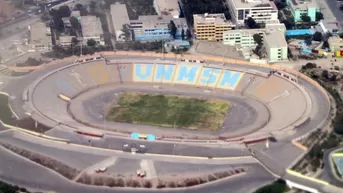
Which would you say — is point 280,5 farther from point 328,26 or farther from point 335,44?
point 335,44

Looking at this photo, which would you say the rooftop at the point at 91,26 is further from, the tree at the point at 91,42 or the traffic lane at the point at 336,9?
the traffic lane at the point at 336,9

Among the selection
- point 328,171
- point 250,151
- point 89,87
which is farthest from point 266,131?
point 89,87

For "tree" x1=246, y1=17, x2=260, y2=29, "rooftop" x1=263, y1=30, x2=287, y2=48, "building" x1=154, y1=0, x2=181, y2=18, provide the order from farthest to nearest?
"building" x1=154, y1=0, x2=181, y2=18, "tree" x1=246, y1=17, x2=260, y2=29, "rooftop" x1=263, y1=30, x2=287, y2=48

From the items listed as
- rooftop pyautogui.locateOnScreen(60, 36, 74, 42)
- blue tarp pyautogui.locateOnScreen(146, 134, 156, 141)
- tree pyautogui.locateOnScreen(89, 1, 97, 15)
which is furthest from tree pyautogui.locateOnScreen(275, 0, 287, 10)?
blue tarp pyautogui.locateOnScreen(146, 134, 156, 141)

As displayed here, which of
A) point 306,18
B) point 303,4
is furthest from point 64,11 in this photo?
point 306,18

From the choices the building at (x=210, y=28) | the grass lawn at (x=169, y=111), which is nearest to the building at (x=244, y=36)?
the building at (x=210, y=28)

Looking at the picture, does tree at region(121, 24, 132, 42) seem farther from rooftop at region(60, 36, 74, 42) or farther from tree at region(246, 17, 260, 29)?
tree at region(246, 17, 260, 29)
